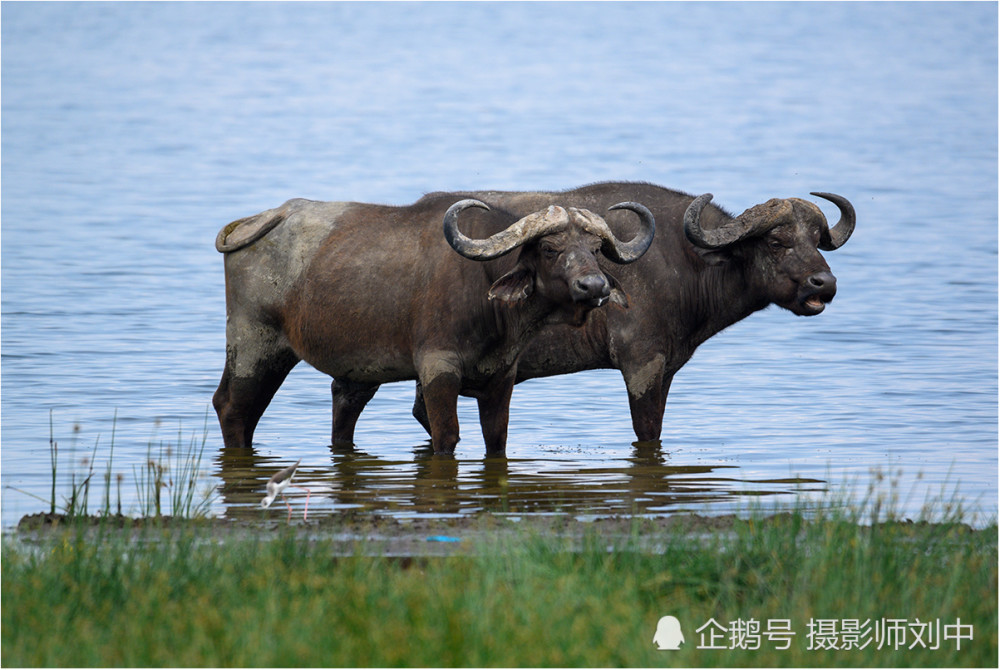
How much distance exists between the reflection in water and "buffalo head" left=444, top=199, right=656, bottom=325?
1.11 metres

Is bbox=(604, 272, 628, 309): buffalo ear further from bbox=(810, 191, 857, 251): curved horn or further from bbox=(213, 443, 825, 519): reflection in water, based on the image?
bbox=(810, 191, 857, 251): curved horn

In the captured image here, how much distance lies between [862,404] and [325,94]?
57836mm

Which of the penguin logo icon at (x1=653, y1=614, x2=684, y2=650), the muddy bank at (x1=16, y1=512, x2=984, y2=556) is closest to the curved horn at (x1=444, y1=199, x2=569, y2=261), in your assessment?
the muddy bank at (x1=16, y1=512, x2=984, y2=556)

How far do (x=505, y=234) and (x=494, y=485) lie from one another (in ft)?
5.14

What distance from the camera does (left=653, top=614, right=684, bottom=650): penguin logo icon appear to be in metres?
6.54

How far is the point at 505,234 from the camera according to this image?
10.2 metres

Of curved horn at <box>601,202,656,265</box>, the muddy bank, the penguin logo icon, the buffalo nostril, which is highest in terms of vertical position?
curved horn at <box>601,202,656,265</box>

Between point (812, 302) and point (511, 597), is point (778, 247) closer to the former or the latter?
point (812, 302)

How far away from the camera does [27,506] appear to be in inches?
380

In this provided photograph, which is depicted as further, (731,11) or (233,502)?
(731,11)

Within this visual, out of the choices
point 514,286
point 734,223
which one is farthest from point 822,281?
point 514,286

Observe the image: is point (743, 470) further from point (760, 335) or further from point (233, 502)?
point (760, 335)

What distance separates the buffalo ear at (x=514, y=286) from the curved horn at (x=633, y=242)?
559 mm

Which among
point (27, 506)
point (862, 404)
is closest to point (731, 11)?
point (862, 404)
